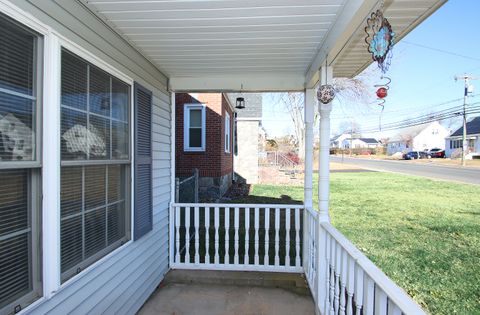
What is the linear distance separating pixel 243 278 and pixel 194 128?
593cm

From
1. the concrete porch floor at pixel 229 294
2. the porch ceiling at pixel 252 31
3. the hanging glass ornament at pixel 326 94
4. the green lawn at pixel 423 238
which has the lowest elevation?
the concrete porch floor at pixel 229 294

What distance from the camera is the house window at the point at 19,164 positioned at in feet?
4.75

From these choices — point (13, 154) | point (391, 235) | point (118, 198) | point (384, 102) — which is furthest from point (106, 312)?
point (391, 235)

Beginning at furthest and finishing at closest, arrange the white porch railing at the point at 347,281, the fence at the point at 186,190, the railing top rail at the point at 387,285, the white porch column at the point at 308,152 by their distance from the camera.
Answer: the fence at the point at 186,190, the white porch column at the point at 308,152, the white porch railing at the point at 347,281, the railing top rail at the point at 387,285

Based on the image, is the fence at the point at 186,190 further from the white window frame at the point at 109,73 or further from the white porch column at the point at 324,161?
the white porch column at the point at 324,161

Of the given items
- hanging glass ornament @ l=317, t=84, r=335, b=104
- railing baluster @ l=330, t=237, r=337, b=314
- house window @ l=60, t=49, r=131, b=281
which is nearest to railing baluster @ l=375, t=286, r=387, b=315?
railing baluster @ l=330, t=237, r=337, b=314

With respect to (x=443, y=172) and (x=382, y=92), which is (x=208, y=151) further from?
(x=443, y=172)

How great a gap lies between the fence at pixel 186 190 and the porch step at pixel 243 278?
0.99 m

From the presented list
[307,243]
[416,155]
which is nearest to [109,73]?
[307,243]

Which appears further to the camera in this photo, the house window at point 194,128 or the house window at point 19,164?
the house window at point 194,128

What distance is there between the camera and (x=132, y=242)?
9.32ft

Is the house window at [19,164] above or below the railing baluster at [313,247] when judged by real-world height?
above

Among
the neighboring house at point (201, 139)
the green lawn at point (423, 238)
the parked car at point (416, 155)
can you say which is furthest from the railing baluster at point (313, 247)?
the parked car at point (416, 155)

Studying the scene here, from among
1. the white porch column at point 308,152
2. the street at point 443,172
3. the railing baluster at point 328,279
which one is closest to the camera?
the railing baluster at point 328,279
